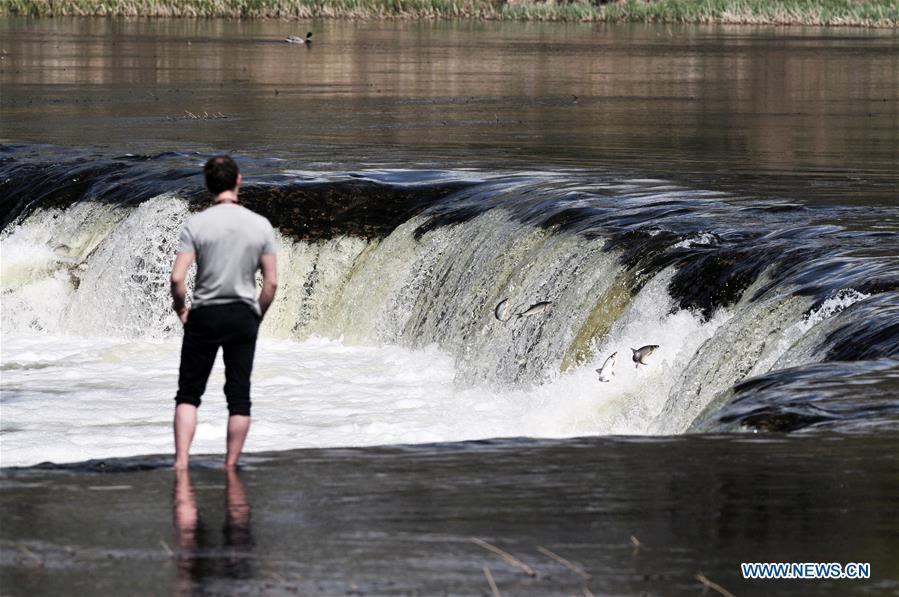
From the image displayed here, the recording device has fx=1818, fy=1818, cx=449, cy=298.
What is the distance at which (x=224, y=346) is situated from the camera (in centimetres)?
950

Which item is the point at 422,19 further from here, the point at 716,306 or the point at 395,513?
the point at 395,513

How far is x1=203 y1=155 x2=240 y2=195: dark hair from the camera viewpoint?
9.45 metres

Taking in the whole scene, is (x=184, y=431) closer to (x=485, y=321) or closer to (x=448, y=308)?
(x=485, y=321)

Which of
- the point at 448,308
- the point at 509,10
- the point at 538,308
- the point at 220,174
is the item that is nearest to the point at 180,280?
the point at 220,174

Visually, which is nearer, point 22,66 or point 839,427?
point 839,427

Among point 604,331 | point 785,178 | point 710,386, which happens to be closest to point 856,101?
point 785,178

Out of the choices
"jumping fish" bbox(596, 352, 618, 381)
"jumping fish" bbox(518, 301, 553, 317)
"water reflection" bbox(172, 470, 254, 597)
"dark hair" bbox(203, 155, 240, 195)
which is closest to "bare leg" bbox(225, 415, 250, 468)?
"water reflection" bbox(172, 470, 254, 597)

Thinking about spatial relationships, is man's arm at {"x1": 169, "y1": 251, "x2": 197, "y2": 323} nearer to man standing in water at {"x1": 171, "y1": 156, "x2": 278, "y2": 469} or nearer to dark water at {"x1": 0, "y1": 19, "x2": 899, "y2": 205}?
man standing in water at {"x1": 171, "y1": 156, "x2": 278, "y2": 469}

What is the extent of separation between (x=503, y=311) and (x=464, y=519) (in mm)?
8784

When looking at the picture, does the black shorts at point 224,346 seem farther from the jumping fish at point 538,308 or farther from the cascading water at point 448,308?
the jumping fish at point 538,308

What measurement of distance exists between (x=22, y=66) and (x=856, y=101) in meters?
21.9

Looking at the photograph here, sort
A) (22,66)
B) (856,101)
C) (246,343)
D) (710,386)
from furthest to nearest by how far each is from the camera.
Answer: (22,66) → (856,101) → (710,386) → (246,343)

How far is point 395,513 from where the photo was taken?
313 inches

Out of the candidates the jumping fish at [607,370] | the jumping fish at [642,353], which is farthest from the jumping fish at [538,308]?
the jumping fish at [642,353]
